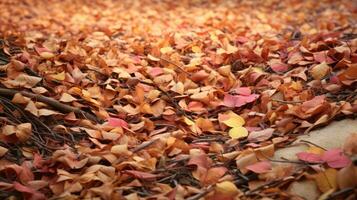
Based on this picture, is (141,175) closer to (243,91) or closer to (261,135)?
(261,135)

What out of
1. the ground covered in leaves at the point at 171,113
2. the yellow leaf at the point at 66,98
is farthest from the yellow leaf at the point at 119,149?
the yellow leaf at the point at 66,98

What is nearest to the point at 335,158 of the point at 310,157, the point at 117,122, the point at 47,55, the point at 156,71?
the point at 310,157

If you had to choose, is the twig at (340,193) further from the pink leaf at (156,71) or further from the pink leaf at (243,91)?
the pink leaf at (156,71)

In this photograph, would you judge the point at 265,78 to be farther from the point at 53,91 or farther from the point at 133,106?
the point at 53,91

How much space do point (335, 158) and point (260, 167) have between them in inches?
11.8

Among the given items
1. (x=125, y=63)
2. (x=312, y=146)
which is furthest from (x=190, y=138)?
(x=125, y=63)

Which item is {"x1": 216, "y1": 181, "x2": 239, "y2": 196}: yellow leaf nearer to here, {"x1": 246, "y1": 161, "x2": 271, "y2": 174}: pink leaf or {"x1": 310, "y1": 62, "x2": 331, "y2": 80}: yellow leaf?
{"x1": 246, "y1": 161, "x2": 271, "y2": 174}: pink leaf

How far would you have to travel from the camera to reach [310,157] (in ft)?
5.07

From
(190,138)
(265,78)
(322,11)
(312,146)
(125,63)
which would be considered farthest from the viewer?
(322,11)

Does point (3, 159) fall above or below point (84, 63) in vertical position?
below

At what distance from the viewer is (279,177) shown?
4.93ft

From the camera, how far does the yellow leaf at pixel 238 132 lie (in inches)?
71.4

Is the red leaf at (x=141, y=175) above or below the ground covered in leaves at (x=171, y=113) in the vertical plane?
below

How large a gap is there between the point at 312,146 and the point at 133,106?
38.6 inches
